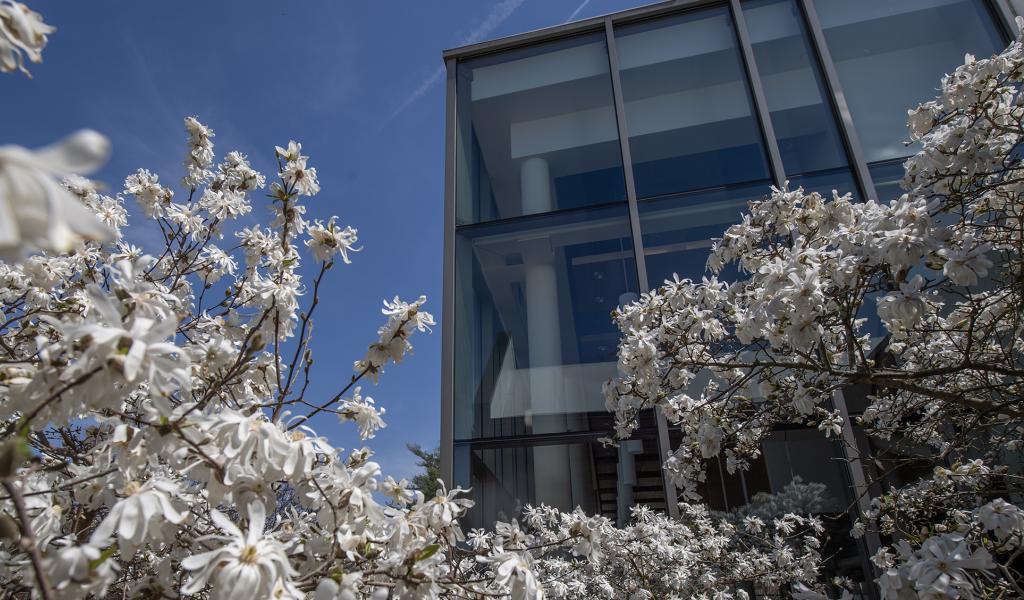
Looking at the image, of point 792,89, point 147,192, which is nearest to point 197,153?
point 147,192

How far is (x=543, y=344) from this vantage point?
523 centimetres

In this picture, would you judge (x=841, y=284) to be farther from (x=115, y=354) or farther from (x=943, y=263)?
(x=115, y=354)

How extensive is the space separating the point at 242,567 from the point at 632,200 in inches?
197

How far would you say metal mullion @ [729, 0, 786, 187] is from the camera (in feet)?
17.0

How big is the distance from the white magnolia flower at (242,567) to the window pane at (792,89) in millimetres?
5404

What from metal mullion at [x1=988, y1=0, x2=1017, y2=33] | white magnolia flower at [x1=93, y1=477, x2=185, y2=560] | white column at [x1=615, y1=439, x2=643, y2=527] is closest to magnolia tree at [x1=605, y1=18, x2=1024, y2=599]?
white magnolia flower at [x1=93, y1=477, x2=185, y2=560]

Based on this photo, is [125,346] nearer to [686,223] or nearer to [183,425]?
[183,425]

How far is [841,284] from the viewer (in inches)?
65.4

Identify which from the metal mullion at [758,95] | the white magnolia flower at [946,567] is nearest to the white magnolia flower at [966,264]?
the white magnolia flower at [946,567]

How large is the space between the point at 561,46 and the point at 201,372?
5.93 meters

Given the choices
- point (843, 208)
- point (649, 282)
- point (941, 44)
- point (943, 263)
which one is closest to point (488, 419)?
point (649, 282)

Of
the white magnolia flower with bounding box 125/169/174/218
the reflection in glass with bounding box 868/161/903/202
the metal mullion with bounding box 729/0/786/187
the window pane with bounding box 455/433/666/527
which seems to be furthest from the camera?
the metal mullion with bounding box 729/0/786/187

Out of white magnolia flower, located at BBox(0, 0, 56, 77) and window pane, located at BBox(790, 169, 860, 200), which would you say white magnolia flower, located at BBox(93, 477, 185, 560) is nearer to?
white magnolia flower, located at BBox(0, 0, 56, 77)

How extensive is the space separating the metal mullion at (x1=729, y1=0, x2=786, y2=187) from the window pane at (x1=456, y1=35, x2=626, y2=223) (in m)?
1.37
